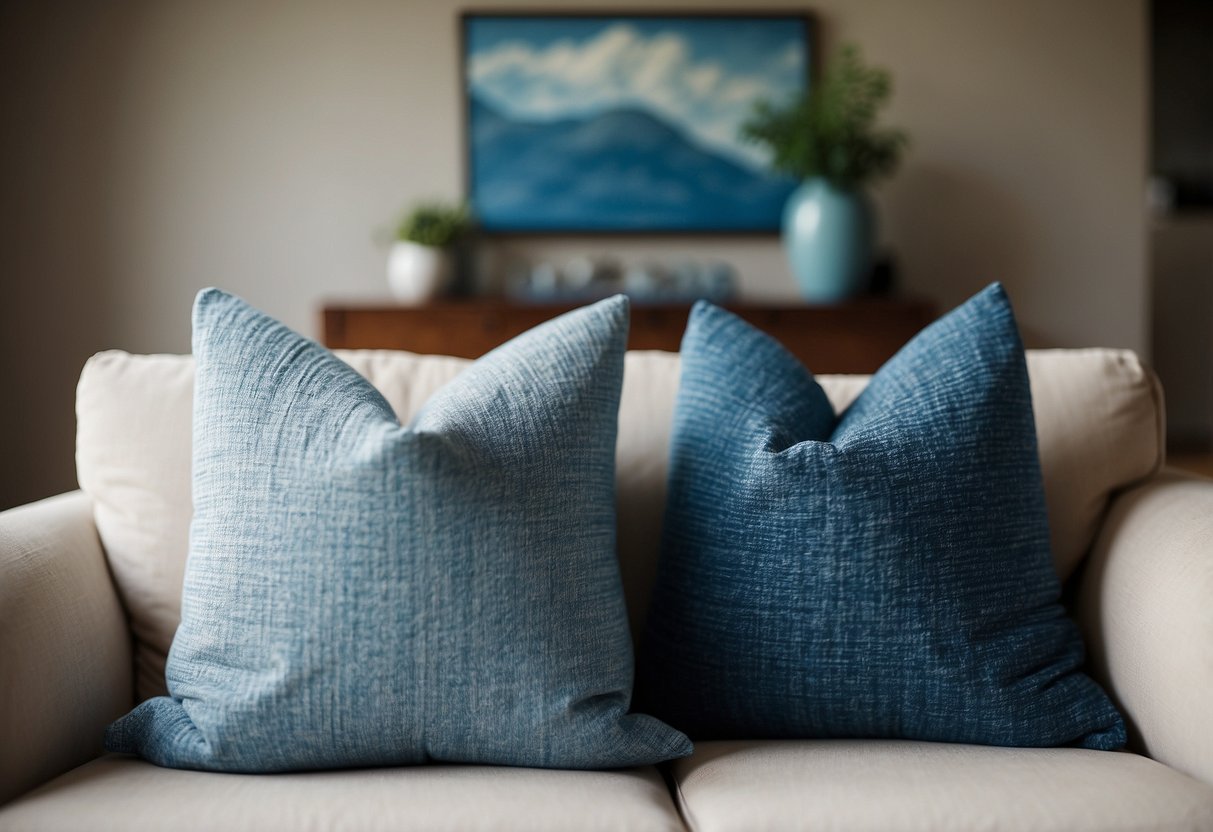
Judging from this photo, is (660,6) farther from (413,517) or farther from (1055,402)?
(413,517)

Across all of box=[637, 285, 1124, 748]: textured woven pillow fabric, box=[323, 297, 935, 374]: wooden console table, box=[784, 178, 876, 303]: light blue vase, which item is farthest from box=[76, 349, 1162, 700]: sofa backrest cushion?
box=[784, 178, 876, 303]: light blue vase

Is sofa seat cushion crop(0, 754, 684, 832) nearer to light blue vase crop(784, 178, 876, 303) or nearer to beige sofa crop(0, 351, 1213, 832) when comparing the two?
beige sofa crop(0, 351, 1213, 832)

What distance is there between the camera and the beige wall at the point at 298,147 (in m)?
3.74

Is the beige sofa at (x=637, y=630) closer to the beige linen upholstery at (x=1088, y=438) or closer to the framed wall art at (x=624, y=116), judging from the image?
the beige linen upholstery at (x=1088, y=438)

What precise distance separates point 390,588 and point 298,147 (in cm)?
310

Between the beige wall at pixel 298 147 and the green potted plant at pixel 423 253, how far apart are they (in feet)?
0.74

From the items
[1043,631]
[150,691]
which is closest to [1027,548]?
[1043,631]

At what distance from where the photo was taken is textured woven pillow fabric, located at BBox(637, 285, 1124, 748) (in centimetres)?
113

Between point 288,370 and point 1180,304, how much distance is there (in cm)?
499

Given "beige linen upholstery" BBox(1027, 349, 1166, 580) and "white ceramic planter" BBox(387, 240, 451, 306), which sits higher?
"white ceramic planter" BBox(387, 240, 451, 306)

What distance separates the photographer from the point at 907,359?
126 centimetres

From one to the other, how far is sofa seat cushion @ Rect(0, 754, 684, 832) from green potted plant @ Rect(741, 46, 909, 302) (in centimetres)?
272

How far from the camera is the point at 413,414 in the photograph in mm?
1381

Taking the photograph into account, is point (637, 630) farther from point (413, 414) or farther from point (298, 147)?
point (298, 147)
